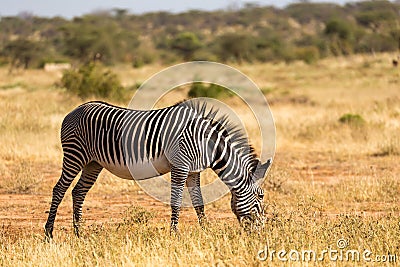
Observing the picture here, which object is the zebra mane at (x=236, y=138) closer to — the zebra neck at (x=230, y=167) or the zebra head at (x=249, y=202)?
the zebra neck at (x=230, y=167)

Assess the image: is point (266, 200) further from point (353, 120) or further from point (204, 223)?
point (353, 120)

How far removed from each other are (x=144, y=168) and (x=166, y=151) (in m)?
0.34

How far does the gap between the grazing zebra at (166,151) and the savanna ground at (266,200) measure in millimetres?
384

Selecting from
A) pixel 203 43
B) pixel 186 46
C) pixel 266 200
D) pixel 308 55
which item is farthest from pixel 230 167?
pixel 203 43

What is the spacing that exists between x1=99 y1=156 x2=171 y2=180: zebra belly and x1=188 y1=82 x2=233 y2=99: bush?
1562 centimetres

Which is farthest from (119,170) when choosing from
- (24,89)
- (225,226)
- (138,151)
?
(24,89)

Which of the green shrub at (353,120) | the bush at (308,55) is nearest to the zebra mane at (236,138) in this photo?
the green shrub at (353,120)

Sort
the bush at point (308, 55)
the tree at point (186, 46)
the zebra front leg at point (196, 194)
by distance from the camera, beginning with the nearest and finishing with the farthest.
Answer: the zebra front leg at point (196, 194)
the bush at point (308, 55)
the tree at point (186, 46)

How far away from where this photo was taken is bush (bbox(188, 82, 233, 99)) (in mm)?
23173

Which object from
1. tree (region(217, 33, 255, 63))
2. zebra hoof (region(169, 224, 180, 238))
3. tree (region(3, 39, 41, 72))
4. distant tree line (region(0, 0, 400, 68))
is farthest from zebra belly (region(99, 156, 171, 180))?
tree (region(217, 33, 255, 63))

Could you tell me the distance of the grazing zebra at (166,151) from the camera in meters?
7.08

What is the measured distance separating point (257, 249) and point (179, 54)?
54.6m

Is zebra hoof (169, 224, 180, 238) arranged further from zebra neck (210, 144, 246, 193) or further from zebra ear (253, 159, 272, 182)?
zebra ear (253, 159, 272, 182)

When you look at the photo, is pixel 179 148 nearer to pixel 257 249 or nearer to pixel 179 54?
pixel 257 249
